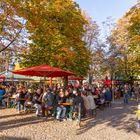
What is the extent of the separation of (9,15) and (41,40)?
1204cm

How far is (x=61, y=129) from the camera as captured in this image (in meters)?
15.7

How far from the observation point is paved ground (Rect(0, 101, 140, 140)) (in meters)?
14.0

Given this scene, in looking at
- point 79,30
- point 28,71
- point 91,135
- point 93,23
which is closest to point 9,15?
point 28,71

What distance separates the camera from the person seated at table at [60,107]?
1849 centimetres

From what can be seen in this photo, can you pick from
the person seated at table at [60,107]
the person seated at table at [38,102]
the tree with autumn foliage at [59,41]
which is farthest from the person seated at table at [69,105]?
the tree with autumn foliage at [59,41]

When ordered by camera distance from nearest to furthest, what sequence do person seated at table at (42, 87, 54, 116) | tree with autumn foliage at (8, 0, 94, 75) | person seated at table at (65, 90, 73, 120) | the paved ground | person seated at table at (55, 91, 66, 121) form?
1. the paved ground
2. person seated at table at (55, 91, 66, 121)
3. person seated at table at (65, 90, 73, 120)
4. person seated at table at (42, 87, 54, 116)
5. tree with autumn foliage at (8, 0, 94, 75)

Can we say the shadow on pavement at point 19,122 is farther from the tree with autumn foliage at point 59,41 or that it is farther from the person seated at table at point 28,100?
the tree with autumn foliage at point 59,41

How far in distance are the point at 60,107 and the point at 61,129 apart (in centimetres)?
324

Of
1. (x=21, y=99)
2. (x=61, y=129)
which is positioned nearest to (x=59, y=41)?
(x=21, y=99)

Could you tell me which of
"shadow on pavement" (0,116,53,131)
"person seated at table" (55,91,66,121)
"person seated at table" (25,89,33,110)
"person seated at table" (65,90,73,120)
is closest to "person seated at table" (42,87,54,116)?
"person seated at table" (55,91,66,121)

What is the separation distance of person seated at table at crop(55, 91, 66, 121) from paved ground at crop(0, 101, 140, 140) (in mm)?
506

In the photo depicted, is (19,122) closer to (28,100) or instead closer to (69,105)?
(69,105)

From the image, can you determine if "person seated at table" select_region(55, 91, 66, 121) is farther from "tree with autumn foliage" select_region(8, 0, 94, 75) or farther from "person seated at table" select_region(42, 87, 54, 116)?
"tree with autumn foliage" select_region(8, 0, 94, 75)

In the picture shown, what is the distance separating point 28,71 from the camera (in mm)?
21297
